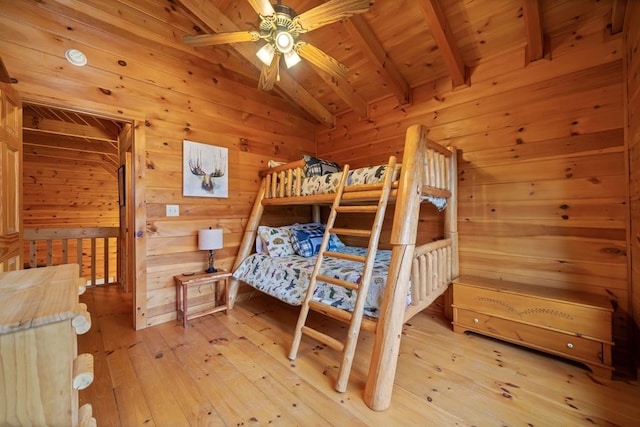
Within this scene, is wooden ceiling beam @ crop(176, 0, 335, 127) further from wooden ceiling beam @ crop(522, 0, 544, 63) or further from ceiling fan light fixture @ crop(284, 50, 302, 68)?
wooden ceiling beam @ crop(522, 0, 544, 63)

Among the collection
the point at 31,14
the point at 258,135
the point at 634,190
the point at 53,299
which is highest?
the point at 31,14

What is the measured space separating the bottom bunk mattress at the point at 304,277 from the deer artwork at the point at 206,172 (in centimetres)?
93

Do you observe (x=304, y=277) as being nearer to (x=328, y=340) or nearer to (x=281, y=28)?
(x=328, y=340)

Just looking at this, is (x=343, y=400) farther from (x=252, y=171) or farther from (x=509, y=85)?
(x=509, y=85)

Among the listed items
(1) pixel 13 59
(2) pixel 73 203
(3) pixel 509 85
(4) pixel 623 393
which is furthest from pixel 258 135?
(2) pixel 73 203

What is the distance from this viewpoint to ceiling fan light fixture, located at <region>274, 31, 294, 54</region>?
1785 mm

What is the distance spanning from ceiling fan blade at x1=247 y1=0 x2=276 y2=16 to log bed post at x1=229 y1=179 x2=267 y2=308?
5.89ft

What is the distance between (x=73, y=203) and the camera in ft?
16.8

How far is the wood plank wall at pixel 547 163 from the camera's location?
1956mm

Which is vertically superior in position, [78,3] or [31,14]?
[78,3]

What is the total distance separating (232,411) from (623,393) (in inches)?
91.7

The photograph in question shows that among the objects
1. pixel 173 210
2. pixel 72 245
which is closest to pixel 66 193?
pixel 72 245

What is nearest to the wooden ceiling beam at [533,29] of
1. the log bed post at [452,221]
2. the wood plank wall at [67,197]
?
the log bed post at [452,221]

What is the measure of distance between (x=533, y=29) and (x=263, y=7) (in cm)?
206
